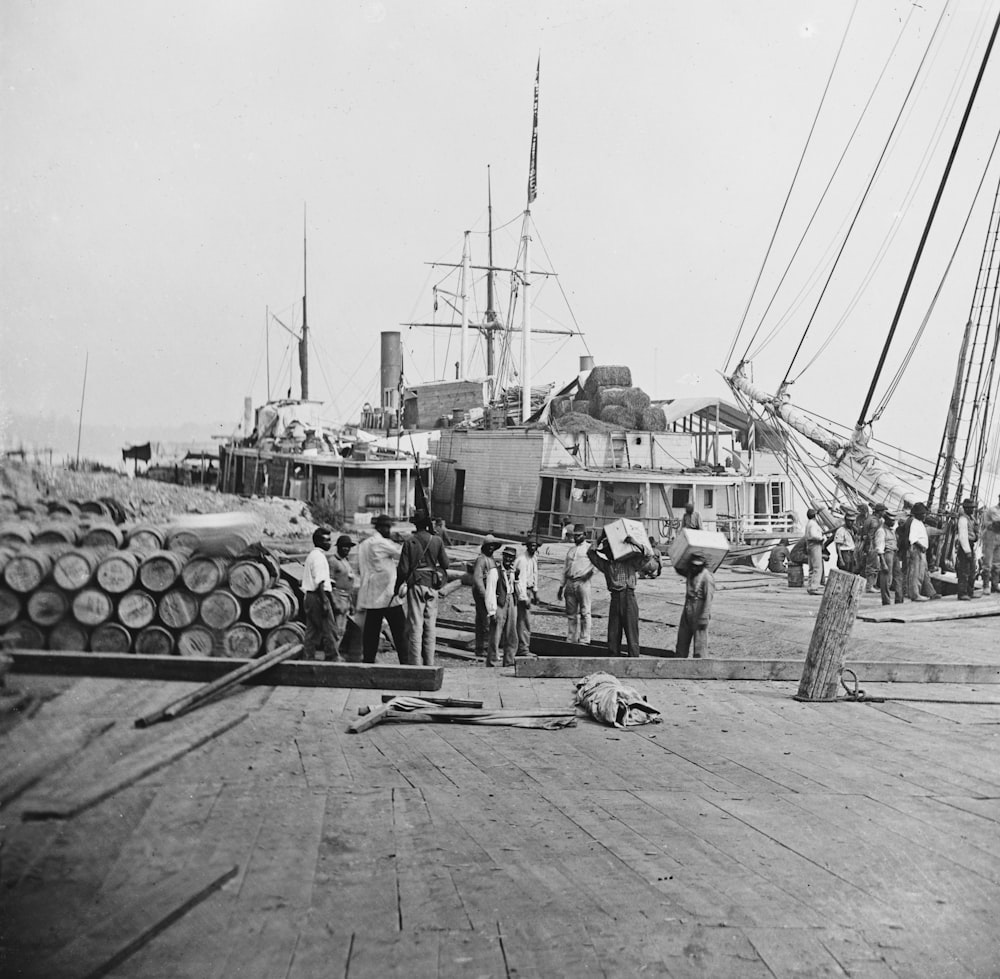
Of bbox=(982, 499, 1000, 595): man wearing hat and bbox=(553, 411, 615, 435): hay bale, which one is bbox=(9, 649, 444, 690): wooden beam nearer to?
bbox=(982, 499, 1000, 595): man wearing hat

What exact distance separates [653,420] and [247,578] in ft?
72.8

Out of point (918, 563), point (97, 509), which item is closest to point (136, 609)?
point (97, 509)

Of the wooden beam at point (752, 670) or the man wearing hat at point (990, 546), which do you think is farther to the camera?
the man wearing hat at point (990, 546)

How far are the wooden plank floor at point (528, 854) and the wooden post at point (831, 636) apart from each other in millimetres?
1135

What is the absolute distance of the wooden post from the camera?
732 cm

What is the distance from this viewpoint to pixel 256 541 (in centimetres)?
792

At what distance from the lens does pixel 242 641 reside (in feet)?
25.4

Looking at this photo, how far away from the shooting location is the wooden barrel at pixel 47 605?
5.57 metres

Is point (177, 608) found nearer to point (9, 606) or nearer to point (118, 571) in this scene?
point (118, 571)

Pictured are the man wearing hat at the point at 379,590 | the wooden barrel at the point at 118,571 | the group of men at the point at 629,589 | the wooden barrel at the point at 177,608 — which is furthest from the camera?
the group of men at the point at 629,589

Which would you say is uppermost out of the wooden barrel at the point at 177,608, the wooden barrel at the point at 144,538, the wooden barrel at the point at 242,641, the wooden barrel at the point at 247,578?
the wooden barrel at the point at 144,538

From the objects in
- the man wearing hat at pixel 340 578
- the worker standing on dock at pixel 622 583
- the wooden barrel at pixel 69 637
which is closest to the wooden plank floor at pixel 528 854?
the wooden barrel at pixel 69 637

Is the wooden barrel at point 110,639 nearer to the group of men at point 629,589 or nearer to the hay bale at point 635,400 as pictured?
the group of men at point 629,589

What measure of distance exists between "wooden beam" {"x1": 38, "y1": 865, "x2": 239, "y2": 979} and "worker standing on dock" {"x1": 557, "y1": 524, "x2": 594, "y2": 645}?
8.03m
